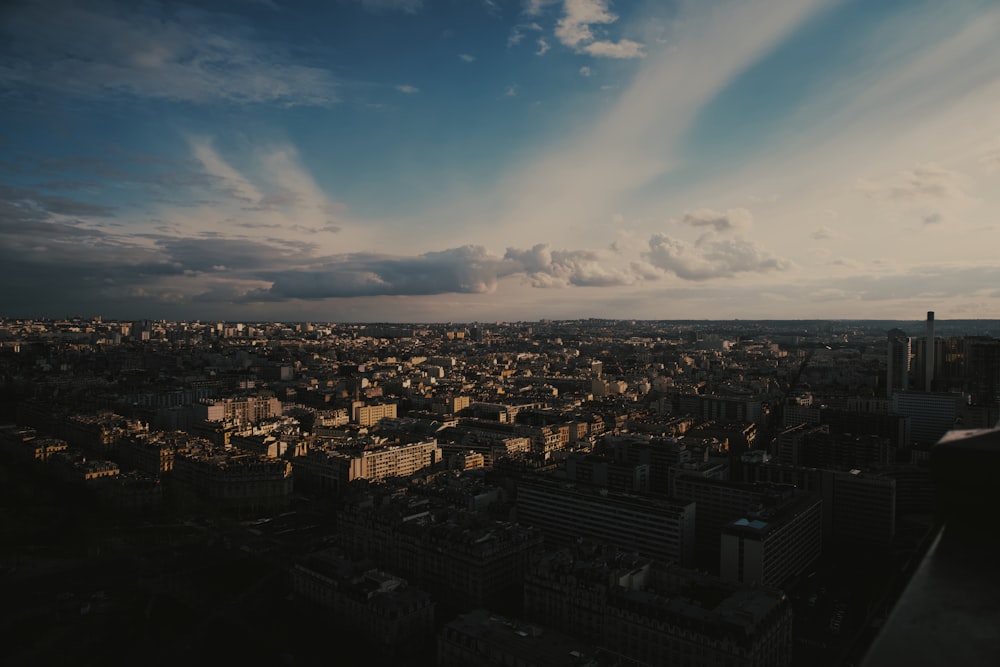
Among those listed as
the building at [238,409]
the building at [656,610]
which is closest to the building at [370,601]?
the building at [656,610]

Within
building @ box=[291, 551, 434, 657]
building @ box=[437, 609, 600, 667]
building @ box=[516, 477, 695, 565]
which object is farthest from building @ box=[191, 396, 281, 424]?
building @ box=[437, 609, 600, 667]

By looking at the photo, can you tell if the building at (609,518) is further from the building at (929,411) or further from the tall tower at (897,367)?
the tall tower at (897,367)

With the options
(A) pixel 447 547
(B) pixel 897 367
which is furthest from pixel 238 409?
(B) pixel 897 367

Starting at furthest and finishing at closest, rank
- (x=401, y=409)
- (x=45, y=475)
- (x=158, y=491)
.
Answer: (x=401, y=409) < (x=45, y=475) < (x=158, y=491)

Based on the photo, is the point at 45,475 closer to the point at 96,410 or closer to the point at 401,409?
the point at 96,410

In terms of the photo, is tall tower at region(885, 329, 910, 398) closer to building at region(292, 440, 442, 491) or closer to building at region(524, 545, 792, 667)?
building at region(292, 440, 442, 491)

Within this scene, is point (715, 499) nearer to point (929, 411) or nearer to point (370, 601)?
point (370, 601)

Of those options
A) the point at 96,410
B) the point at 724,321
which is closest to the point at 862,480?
the point at 96,410
